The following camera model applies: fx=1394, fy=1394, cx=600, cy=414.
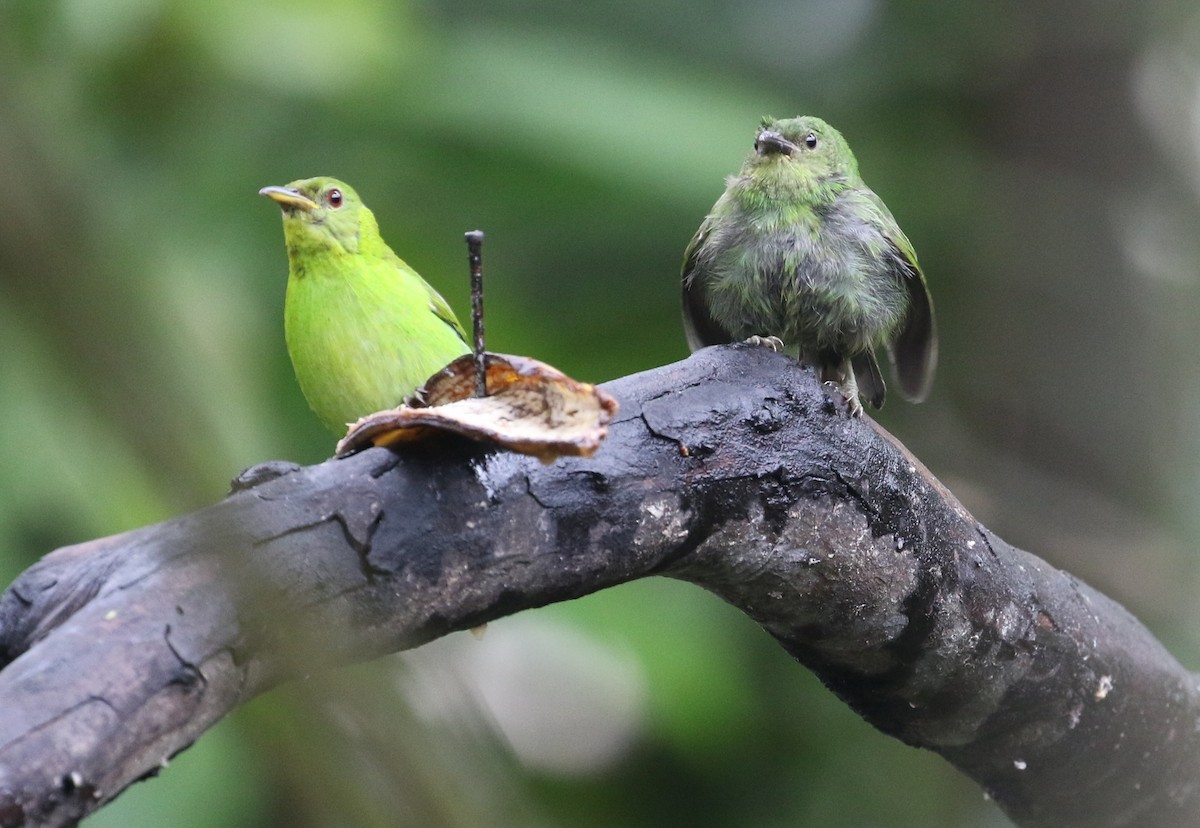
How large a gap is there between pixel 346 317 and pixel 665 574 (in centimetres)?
149

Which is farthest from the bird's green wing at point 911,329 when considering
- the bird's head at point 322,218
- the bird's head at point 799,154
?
the bird's head at point 322,218

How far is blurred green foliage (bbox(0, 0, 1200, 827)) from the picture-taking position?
417cm

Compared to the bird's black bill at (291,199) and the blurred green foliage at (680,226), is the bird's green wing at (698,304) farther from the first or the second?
the blurred green foliage at (680,226)

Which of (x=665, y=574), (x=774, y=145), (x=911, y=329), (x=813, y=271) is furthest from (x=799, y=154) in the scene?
(x=665, y=574)

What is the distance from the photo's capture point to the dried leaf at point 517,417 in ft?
5.92

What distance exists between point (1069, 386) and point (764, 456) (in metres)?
3.94

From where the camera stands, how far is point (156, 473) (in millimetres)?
756

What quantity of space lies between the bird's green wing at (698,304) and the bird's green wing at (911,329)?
0.42 meters

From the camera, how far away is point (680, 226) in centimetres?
525

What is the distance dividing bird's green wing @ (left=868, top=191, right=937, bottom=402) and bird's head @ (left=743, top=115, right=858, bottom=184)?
125mm

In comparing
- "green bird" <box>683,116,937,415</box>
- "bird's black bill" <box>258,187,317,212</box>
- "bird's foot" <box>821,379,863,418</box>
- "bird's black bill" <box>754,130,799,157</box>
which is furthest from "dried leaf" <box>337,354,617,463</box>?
"bird's black bill" <box>754,130,799,157</box>

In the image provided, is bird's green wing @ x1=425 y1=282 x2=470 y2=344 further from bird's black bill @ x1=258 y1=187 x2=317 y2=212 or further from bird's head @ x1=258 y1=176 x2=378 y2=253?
bird's black bill @ x1=258 y1=187 x2=317 y2=212

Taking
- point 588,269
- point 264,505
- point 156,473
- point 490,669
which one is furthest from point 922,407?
point 156,473

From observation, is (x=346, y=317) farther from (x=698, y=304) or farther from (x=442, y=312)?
(x=698, y=304)
